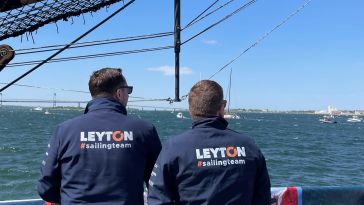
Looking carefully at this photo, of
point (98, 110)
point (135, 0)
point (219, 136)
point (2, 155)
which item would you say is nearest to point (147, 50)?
point (135, 0)

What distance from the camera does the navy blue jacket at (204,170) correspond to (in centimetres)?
279

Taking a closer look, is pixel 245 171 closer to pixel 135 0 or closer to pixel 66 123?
pixel 66 123

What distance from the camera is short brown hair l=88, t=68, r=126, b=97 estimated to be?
321cm

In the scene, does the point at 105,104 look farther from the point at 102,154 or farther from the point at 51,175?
the point at 51,175

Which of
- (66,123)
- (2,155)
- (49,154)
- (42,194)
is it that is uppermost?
(66,123)

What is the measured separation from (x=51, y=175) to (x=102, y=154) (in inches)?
14.6

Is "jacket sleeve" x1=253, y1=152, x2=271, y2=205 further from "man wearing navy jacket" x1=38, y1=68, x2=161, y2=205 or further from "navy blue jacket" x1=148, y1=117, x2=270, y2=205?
"man wearing navy jacket" x1=38, y1=68, x2=161, y2=205

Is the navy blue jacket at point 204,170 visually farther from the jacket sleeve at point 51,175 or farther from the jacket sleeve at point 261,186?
the jacket sleeve at point 51,175

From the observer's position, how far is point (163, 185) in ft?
9.21

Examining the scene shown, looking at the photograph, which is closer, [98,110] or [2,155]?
[98,110]

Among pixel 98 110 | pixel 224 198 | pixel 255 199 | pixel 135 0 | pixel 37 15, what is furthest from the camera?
pixel 135 0

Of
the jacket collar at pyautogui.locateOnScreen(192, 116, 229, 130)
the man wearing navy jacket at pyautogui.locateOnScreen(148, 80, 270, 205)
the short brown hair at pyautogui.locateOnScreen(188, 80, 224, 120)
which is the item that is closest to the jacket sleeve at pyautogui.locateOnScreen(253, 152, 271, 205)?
the man wearing navy jacket at pyautogui.locateOnScreen(148, 80, 270, 205)

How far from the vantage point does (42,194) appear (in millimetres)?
Answer: 3129

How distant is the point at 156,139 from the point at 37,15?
8.00ft
